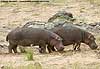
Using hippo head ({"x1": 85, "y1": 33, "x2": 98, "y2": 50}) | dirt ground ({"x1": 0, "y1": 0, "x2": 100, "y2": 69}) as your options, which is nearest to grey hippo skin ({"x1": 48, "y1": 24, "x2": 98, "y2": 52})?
hippo head ({"x1": 85, "y1": 33, "x2": 98, "y2": 50})

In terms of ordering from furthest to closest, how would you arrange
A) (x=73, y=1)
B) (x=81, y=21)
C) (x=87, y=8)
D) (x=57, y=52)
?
(x=73, y=1) < (x=87, y=8) < (x=81, y=21) < (x=57, y=52)

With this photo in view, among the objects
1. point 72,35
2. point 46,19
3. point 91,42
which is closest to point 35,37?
point 72,35

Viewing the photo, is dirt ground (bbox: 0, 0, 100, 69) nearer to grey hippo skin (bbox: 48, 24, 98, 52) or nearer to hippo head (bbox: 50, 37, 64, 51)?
hippo head (bbox: 50, 37, 64, 51)

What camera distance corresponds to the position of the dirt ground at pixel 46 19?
922 centimetres

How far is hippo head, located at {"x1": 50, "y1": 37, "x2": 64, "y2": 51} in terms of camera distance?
10.9m

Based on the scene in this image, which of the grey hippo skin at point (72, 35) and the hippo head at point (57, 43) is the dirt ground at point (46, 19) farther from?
the grey hippo skin at point (72, 35)

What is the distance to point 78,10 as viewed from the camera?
18.4 metres

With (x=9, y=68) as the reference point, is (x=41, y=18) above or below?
below

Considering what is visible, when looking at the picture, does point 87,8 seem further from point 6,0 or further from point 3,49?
point 3,49

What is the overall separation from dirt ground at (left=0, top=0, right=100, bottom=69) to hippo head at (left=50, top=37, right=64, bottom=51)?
15cm

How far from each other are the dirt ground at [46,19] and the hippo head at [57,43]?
0.15m

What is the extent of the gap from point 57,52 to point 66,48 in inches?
54.1

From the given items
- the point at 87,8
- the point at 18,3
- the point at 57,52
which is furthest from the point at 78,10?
the point at 57,52

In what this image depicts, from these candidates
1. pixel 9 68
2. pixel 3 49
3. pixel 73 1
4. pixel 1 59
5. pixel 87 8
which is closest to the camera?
pixel 9 68
